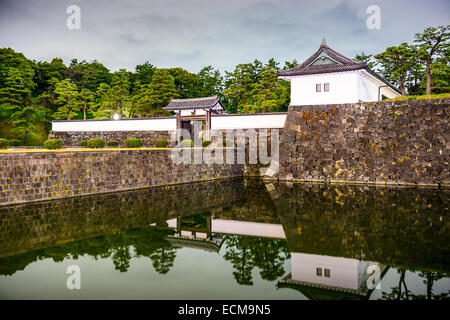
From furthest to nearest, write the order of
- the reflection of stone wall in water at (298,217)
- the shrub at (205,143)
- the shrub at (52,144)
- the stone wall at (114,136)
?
1. the stone wall at (114,136)
2. the shrub at (205,143)
3. the shrub at (52,144)
4. the reflection of stone wall in water at (298,217)

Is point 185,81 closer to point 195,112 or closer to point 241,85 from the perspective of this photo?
point 241,85

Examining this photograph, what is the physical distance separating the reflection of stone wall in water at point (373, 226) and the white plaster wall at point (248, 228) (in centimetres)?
25

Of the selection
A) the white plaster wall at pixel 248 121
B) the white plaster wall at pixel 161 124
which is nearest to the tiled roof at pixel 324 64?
the white plaster wall at pixel 248 121

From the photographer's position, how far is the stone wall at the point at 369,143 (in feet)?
51.6

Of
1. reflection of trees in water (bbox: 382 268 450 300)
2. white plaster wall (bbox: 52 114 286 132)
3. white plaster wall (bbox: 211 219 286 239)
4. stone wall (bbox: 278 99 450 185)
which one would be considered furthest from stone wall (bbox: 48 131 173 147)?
reflection of trees in water (bbox: 382 268 450 300)

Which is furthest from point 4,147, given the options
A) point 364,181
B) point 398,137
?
point 398,137

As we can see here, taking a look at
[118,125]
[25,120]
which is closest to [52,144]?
[118,125]

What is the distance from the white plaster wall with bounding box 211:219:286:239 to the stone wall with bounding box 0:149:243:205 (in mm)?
5861

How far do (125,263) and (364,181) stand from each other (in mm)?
14177

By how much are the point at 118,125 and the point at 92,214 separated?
17184 mm

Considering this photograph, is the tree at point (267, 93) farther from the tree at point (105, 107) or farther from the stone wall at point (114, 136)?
the tree at point (105, 107)

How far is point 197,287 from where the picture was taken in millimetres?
4480
